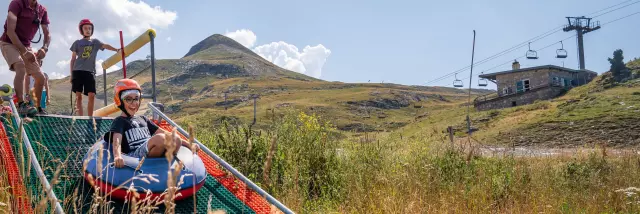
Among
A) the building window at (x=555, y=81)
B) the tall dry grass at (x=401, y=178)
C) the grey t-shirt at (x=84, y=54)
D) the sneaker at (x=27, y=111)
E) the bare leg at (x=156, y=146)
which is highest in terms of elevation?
the building window at (x=555, y=81)

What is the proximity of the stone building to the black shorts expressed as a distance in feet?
156

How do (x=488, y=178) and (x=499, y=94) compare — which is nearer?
(x=488, y=178)

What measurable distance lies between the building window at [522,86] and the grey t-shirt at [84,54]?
48.9 metres

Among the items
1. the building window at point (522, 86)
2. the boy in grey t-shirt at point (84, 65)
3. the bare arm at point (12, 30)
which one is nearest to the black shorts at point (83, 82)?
the boy in grey t-shirt at point (84, 65)

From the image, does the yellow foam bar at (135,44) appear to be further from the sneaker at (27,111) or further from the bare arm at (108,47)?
the sneaker at (27,111)

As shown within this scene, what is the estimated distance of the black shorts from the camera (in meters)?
7.37

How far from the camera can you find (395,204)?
184 inches

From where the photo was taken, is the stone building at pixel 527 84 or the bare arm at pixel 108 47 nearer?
the bare arm at pixel 108 47

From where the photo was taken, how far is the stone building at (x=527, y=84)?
49.2 metres

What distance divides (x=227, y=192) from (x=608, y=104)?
3628 cm

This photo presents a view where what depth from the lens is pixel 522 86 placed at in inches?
2015

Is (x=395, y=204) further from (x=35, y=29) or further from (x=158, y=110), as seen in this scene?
(x=35, y=29)

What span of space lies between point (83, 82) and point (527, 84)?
5002 centimetres

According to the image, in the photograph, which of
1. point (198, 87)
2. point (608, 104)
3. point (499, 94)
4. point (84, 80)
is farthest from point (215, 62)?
point (84, 80)
